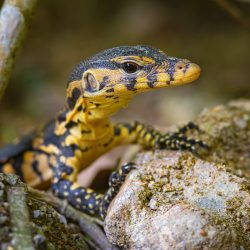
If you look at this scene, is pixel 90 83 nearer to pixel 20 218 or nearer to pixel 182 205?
pixel 182 205

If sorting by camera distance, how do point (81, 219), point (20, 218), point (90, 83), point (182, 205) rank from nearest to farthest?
point (20, 218) < point (182, 205) < point (81, 219) < point (90, 83)

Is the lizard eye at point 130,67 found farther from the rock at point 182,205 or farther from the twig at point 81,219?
the twig at point 81,219

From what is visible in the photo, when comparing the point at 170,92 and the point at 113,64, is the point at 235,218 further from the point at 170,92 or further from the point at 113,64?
the point at 170,92

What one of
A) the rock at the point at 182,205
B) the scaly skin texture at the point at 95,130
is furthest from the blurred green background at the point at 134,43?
the rock at the point at 182,205

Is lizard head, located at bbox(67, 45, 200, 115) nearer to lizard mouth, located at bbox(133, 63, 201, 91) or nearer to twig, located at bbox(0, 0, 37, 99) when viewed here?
lizard mouth, located at bbox(133, 63, 201, 91)

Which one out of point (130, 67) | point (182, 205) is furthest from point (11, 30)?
point (182, 205)
